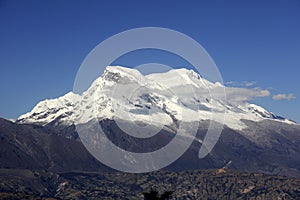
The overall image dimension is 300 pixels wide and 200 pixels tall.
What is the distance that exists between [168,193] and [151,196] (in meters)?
2.85

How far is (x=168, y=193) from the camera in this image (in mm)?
90438

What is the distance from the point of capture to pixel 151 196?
9088 cm
